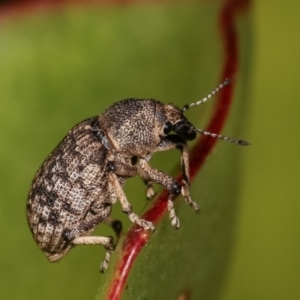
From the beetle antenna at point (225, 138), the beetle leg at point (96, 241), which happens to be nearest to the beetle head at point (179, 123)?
the beetle antenna at point (225, 138)

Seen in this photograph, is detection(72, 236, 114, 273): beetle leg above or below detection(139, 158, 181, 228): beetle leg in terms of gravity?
below

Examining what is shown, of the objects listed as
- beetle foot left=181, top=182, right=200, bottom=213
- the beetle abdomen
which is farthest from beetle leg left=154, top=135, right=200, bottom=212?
the beetle abdomen

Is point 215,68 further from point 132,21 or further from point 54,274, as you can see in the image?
point 54,274

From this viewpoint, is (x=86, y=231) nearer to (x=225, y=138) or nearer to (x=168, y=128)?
(x=168, y=128)

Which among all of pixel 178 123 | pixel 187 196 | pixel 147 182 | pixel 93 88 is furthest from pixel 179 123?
pixel 187 196

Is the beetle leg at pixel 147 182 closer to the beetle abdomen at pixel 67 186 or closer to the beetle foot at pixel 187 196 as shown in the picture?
the beetle abdomen at pixel 67 186

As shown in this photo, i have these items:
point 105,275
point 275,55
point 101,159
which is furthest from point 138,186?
point 105,275

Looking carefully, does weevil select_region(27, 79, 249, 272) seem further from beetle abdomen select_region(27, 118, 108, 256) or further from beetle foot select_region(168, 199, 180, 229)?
beetle foot select_region(168, 199, 180, 229)
